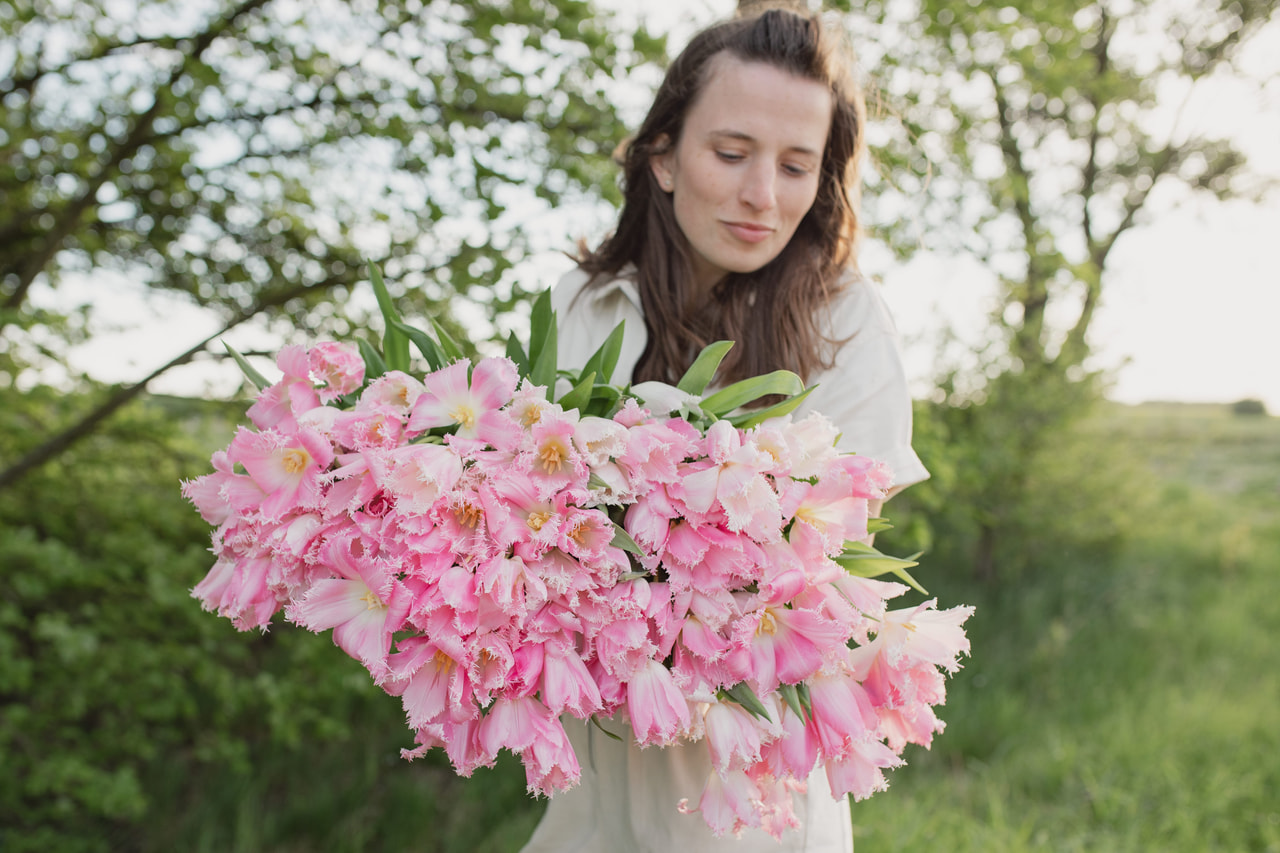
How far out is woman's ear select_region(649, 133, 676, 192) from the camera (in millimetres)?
1855

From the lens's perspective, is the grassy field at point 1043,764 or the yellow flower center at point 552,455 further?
the grassy field at point 1043,764

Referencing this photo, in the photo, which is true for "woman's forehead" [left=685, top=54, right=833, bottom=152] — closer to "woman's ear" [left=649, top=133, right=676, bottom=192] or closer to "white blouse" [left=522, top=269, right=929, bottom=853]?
"woman's ear" [left=649, top=133, right=676, bottom=192]

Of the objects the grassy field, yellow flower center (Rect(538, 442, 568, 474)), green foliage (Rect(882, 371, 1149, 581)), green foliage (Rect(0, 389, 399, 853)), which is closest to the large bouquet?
yellow flower center (Rect(538, 442, 568, 474))

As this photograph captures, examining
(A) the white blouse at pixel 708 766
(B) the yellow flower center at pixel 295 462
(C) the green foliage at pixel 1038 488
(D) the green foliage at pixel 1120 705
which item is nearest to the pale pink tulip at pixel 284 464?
(B) the yellow flower center at pixel 295 462

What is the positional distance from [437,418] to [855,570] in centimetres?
57

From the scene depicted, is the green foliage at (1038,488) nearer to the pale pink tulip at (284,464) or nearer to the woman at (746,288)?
the woman at (746,288)

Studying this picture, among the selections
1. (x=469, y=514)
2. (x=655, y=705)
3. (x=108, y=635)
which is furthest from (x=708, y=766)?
(x=108, y=635)

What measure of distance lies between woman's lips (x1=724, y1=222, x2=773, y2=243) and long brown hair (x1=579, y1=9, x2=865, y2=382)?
0.11 metres

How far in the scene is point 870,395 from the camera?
1.56 metres

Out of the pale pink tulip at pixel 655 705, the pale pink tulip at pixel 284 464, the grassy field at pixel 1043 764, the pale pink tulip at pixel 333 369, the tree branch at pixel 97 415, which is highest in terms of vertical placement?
the pale pink tulip at pixel 333 369

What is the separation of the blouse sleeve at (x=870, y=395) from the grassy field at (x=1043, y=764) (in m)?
2.11

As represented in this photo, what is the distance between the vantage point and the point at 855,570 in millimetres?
1178

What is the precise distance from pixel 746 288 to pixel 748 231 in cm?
16

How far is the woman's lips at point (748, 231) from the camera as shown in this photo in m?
1.64
